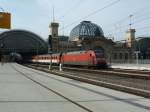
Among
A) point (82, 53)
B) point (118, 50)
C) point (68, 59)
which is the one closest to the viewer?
point (82, 53)

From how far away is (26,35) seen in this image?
188m

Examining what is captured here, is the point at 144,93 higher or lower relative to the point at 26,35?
lower

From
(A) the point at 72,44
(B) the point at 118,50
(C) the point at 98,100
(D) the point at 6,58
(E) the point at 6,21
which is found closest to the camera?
(C) the point at 98,100

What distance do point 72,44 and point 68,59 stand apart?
69.3 metres

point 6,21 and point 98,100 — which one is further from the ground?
point 6,21

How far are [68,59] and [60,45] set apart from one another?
70560mm

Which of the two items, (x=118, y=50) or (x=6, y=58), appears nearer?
(x=118, y=50)

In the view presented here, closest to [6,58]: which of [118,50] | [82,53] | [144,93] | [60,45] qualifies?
[60,45]

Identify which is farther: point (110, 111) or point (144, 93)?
point (144, 93)

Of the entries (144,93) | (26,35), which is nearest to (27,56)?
(26,35)

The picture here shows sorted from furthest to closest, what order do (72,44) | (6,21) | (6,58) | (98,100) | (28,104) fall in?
(6,58) → (72,44) → (6,21) → (98,100) → (28,104)

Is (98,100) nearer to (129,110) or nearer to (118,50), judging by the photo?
(129,110)

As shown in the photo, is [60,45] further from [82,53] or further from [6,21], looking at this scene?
[6,21]

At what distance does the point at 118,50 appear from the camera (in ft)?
463
